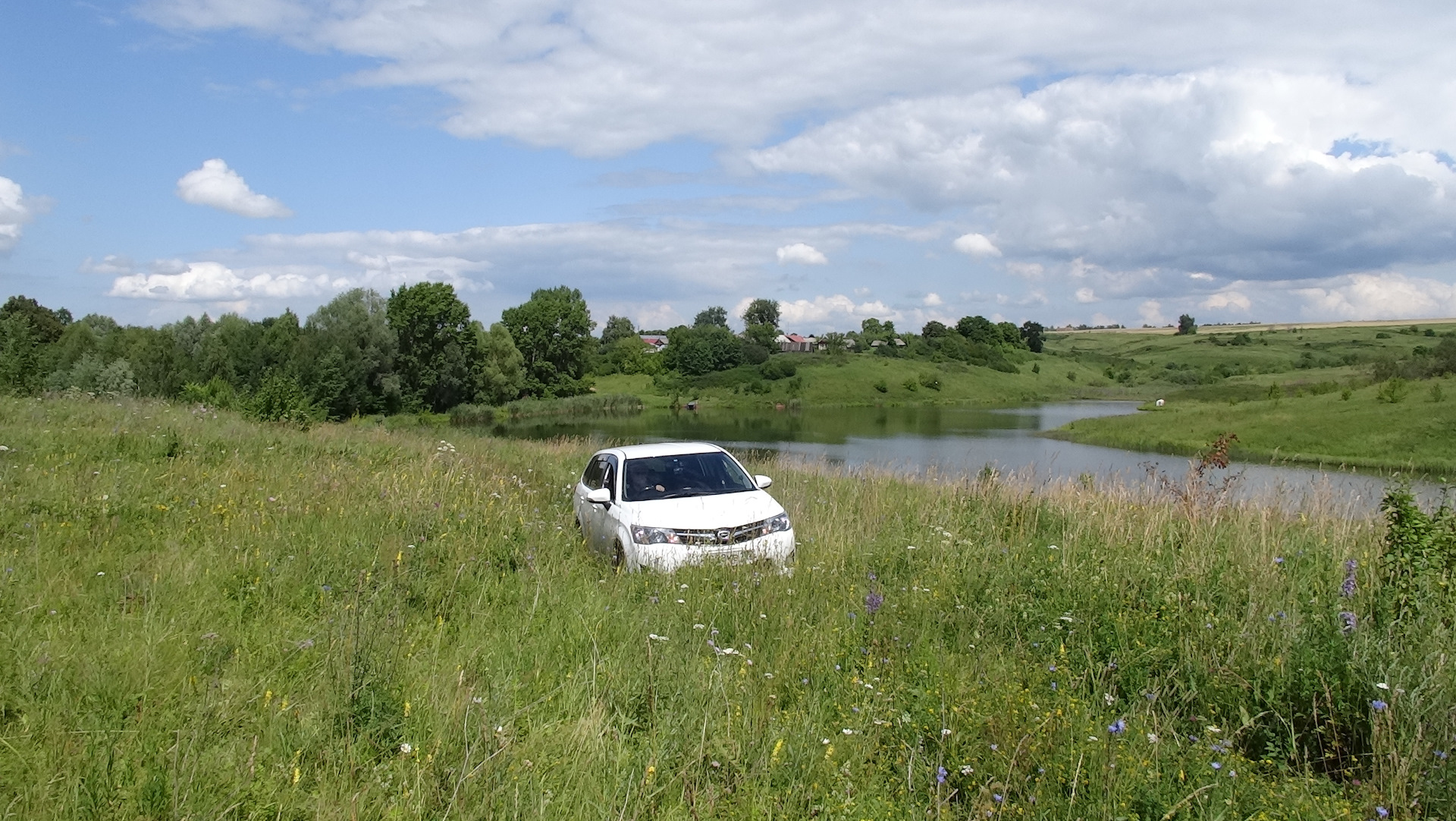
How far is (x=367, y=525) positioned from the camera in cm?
736

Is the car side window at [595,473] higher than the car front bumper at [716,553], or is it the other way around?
the car side window at [595,473]

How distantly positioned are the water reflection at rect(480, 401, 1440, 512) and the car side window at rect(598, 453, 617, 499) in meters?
7.18

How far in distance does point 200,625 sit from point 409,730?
199 centimetres

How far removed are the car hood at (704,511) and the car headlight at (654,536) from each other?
49 millimetres

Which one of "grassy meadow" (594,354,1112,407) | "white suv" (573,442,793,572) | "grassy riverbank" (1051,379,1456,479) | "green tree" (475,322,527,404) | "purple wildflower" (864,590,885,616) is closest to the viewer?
"purple wildflower" (864,590,885,616)

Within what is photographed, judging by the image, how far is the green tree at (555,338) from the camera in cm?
9625

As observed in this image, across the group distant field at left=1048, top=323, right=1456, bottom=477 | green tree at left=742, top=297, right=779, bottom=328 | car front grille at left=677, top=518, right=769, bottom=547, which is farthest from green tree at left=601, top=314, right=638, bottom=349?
car front grille at left=677, top=518, right=769, bottom=547

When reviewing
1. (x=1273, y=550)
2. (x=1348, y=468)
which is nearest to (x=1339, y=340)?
(x=1348, y=468)

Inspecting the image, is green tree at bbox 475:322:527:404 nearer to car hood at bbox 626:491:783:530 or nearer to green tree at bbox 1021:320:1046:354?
car hood at bbox 626:491:783:530

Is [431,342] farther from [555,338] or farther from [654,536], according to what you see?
[654,536]

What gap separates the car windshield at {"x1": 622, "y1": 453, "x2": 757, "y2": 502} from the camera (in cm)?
905

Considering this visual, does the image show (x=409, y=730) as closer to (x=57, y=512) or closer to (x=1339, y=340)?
(x=57, y=512)

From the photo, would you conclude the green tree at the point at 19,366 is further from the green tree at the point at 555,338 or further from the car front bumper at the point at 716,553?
the green tree at the point at 555,338

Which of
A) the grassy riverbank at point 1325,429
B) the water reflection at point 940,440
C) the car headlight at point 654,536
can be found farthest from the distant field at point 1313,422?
the car headlight at point 654,536
